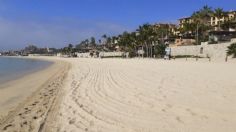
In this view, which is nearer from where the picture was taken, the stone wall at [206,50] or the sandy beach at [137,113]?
the sandy beach at [137,113]

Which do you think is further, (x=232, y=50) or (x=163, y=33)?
(x=163, y=33)

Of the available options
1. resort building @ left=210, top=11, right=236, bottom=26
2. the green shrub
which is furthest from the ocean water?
resort building @ left=210, top=11, right=236, bottom=26

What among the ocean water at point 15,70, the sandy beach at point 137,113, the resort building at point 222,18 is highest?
the resort building at point 222,18

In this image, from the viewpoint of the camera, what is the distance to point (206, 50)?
47.6 metres

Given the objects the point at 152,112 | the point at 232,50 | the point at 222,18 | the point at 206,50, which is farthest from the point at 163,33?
the point at 152,112

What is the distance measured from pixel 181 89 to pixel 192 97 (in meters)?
1.69

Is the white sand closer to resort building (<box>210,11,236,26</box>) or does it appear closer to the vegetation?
the vegetation

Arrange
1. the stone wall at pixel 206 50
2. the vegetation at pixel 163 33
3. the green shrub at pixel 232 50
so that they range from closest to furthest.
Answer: the green shrub at pixel 232 50, the stone wall at pixel 206 50, the vegetation at pixel 163 33

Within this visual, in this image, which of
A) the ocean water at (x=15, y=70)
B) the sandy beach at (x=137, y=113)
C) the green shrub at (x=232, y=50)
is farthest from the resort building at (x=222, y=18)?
the sandy beach at (x=137, y=113)

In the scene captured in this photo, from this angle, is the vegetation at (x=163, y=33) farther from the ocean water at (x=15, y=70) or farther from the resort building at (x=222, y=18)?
the ocean water at (x=15, y=70)

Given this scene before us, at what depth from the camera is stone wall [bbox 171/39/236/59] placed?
4266 centimetres

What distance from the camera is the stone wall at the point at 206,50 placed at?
42656 millimetres

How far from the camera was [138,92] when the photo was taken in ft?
34.8

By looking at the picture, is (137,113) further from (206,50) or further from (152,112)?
(206,50)
